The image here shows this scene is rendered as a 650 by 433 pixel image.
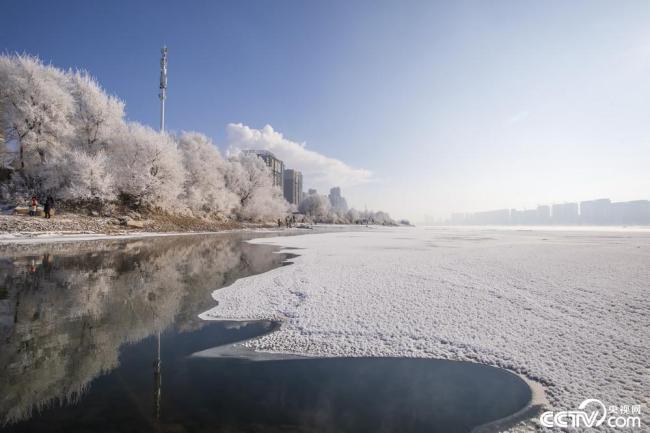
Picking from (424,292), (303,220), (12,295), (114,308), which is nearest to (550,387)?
(424,292)

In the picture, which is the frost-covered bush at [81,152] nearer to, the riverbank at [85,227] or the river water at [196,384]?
the riverbank at [85,227]

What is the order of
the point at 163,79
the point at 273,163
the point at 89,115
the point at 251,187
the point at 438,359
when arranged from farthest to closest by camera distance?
the point at 273,163, the point at 251,187, the point at 163,79, the point at 89,115, the point at 438,359

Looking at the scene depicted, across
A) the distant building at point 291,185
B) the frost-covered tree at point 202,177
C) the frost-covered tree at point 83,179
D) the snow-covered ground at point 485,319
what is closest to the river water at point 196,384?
the snow-covered ground at point 485,319

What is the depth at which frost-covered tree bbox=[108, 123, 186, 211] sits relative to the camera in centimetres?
3061

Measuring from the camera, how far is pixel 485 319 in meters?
4.51

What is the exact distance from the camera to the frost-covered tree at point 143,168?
3061 cm

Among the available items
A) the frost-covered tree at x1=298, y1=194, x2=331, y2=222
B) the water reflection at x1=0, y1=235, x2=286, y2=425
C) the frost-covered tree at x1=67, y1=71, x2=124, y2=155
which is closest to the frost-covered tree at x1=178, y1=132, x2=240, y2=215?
the frost-covered tree at x1=67, y1=71, x2=124, y2=155

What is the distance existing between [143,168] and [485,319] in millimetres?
35774

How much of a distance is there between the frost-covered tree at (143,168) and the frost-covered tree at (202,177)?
548 cm

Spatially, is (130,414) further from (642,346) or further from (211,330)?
(642,346)

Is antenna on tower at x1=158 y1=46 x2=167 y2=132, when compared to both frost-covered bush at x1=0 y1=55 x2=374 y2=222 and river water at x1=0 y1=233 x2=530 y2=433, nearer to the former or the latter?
frost-covered bush at x1=0 y1=55 x2=374 y2=222

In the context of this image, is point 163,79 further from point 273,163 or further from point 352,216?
point 352,216

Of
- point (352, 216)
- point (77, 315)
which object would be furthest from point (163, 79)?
point (352, 216)

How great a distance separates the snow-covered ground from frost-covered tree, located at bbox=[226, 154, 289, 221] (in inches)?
1913
